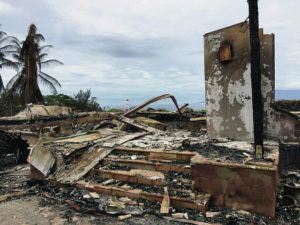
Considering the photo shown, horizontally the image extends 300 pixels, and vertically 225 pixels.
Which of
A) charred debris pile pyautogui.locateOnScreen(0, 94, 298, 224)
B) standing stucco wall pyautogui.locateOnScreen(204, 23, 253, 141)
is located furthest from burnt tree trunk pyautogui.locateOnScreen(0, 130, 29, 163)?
standing stucco wall pyautogui.locateOnScreen(204, 23, 253, 141)

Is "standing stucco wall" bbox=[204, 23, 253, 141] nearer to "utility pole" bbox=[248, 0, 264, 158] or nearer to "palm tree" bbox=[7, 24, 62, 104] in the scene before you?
"utility pole" bbox=[248, 0, 264, 158]

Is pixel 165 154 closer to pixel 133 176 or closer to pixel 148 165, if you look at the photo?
pixel 148 165

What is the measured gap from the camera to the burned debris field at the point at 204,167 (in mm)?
4680

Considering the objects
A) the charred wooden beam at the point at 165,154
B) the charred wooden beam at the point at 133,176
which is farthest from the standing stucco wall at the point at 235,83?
the charred wooden beam at the point at 133,176

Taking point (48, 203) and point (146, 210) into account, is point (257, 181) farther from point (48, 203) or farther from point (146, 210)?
point (48, 203)

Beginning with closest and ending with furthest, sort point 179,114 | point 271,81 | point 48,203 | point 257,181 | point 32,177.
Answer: point 257,181 < point 48,203 < point 271,81 < point 32,177 < point 179,114

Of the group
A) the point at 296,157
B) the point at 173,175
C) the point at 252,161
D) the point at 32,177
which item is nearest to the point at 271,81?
the point at 296,157

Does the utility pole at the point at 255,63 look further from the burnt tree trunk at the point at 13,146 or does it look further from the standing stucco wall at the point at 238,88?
the burnt tree trunk at the point at 13,146

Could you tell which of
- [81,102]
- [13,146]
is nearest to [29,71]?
[81,102]

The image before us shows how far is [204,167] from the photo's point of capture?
500 centimetres

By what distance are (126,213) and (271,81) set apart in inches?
142

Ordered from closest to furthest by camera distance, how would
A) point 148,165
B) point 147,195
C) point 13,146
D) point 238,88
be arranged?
point 147,195 → point 148,165 → point 238,88 → point 13,146

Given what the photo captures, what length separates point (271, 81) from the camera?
6.34m

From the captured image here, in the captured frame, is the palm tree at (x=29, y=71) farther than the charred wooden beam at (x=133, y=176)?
Yes
